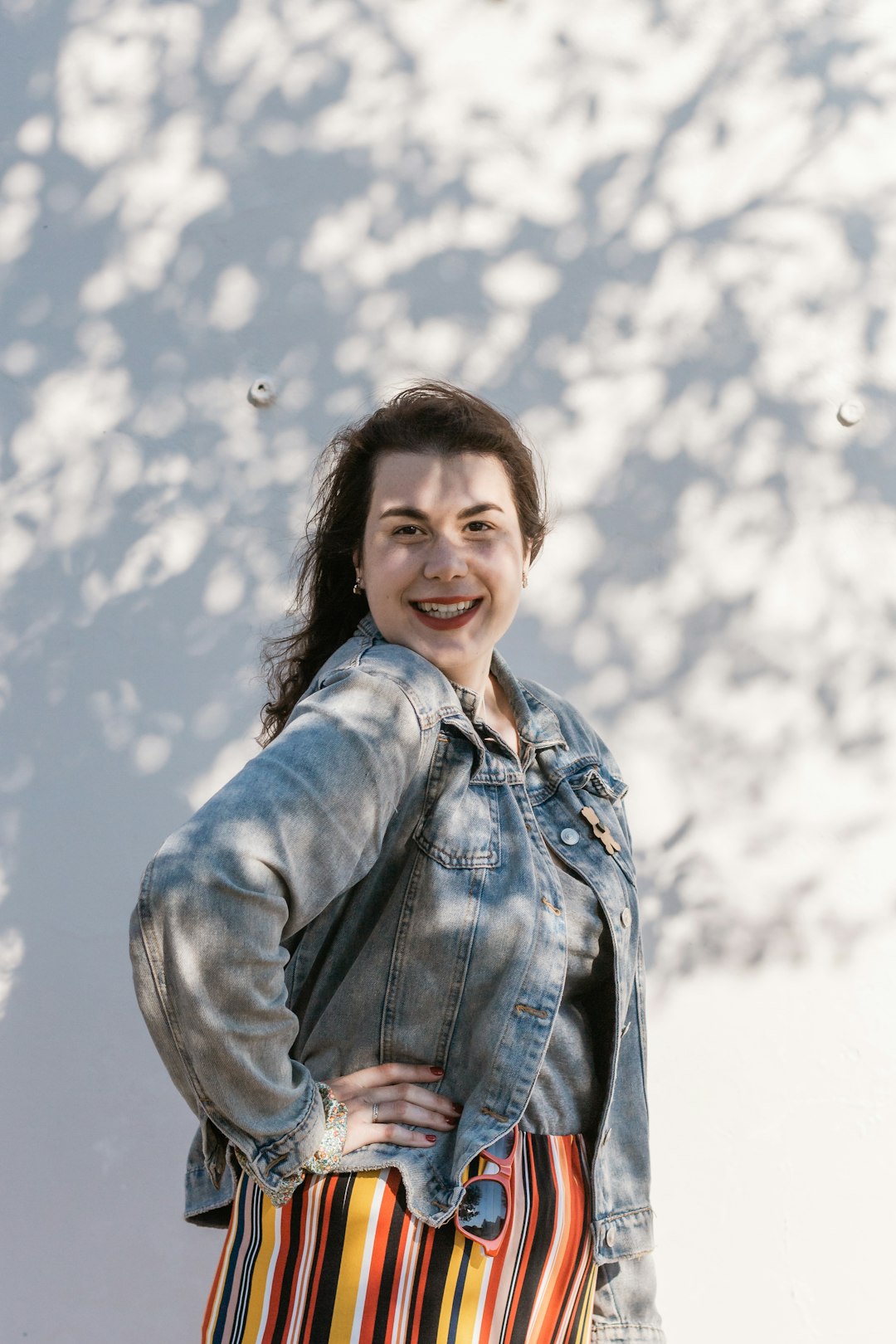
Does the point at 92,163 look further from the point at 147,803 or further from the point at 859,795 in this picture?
the point at 859,795

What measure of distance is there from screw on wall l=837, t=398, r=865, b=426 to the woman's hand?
1884mm

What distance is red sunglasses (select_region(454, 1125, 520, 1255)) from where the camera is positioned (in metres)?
1.57

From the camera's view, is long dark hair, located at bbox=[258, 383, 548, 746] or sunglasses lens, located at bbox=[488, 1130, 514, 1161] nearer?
sunglasses lens, located at bbox=[488, 1130, 514, 1161]

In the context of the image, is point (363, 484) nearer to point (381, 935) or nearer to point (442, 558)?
point (442, 558)

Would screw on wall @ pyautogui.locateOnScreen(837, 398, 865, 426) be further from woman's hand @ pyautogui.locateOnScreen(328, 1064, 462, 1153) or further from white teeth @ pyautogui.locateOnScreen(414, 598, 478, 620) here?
woman's hand @ pyautogui.locateOnScreen(328, 1064, 462, 1153)

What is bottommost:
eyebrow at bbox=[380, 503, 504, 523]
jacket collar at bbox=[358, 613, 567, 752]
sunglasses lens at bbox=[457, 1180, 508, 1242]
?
sunglasses lens at bbox=[457, 1180, 508, 1242]

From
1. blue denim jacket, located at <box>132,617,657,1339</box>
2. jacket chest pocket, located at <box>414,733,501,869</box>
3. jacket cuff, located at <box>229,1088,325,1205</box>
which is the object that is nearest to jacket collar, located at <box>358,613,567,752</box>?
blue denim jacket, located at <box>132,617,657,1339</box>

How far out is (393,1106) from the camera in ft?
5.31

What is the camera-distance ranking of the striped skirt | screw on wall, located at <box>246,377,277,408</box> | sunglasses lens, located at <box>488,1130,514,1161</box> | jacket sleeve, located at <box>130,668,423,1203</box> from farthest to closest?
screw on wall, located at <box>246,377,277,408</box>
sunglasses lens, located at <box>488,1130,514,1161</box>
the striped skirt
jacket sleeve, located at <box>130,668,423,1203</box>

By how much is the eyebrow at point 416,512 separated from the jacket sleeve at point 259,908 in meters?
0.40

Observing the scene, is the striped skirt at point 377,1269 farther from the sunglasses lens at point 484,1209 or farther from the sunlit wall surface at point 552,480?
the sunlit wall surface at point 552,480

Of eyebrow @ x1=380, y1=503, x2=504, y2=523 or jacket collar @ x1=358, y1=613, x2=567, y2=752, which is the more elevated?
eyebrow @ x1=380, y1=503, x2=504, y2=523

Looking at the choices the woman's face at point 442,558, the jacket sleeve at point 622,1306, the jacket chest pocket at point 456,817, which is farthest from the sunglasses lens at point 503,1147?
the woman's face at point 442,558

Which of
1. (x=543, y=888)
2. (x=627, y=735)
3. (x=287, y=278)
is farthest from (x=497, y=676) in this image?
(x=287, y=278)
